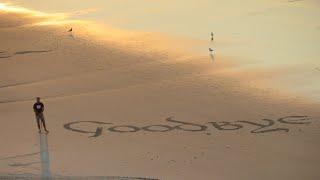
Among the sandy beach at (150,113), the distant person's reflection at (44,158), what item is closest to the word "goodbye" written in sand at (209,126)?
the sandy beach at (150,113)

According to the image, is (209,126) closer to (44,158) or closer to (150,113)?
(150,113)

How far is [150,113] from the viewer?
1600 centimetres

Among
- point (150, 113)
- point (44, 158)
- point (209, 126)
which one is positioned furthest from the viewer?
point (150, 113)

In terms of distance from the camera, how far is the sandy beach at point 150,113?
1177 centimetres

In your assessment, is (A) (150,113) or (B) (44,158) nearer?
(B) (44,158)

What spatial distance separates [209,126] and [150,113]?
1966mm

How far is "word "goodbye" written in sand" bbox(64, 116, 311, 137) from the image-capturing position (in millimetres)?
14367

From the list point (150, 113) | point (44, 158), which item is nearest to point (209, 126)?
point (150, 113)

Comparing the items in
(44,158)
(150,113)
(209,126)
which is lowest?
(44,158)

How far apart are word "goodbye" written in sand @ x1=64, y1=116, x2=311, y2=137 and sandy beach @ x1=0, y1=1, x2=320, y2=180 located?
1.0 inches

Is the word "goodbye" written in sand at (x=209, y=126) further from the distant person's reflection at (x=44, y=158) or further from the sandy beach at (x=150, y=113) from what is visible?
the distant person's reflection at (x=44, y=158)

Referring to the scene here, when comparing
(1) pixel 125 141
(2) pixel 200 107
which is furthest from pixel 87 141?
(2) pixel 200 107

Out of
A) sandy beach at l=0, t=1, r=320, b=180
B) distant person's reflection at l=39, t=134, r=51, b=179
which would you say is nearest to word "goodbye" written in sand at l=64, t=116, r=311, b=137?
sandy beach at l=0, t=1, r=320, b=180

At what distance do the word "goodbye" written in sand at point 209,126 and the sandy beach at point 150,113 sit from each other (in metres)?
0.03
